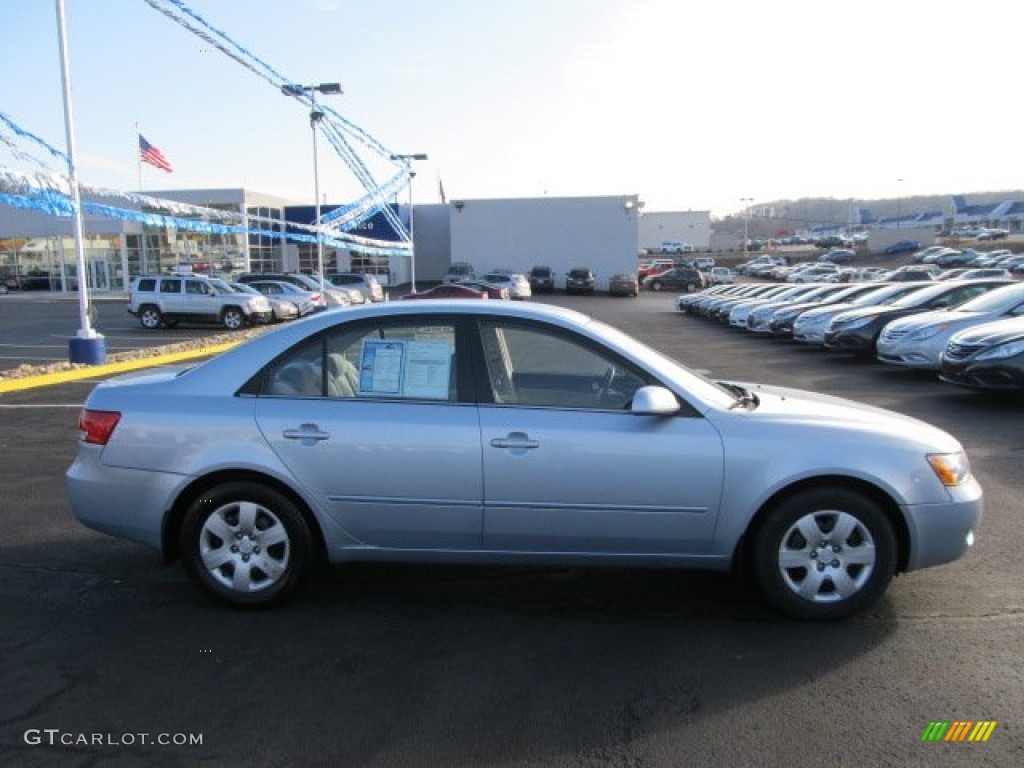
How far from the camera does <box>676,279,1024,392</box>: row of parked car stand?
32.4 ft

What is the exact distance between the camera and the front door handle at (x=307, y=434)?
400cm

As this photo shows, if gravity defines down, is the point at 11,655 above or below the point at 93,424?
below

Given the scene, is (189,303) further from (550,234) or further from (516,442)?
(550,234)

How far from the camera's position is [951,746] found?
9.86 ft

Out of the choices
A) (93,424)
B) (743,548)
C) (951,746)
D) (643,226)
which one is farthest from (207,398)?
(643,226)

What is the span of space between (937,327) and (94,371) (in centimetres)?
1383

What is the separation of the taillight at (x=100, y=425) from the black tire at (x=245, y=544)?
59 cm

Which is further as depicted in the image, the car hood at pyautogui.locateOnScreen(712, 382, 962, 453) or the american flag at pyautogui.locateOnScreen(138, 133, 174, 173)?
the american flag at pyautogui.locateOnScreen(138, 133, 174, 173)

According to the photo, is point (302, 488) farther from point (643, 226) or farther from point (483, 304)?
point (643, 226)

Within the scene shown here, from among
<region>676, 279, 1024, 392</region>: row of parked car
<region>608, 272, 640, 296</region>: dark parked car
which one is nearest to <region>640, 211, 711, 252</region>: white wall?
<region>608, 272, 640, 296</region>: dark parked car

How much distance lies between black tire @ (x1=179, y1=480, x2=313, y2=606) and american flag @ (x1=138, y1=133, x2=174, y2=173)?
36.0 meters

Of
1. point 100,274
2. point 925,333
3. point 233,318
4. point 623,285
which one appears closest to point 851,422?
point 925,333

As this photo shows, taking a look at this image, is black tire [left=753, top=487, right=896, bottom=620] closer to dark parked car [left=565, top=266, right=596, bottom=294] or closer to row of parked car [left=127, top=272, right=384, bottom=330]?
row of parked car [left=127, top=272, right=384, bottom=330]

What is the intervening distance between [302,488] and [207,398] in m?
0.69
